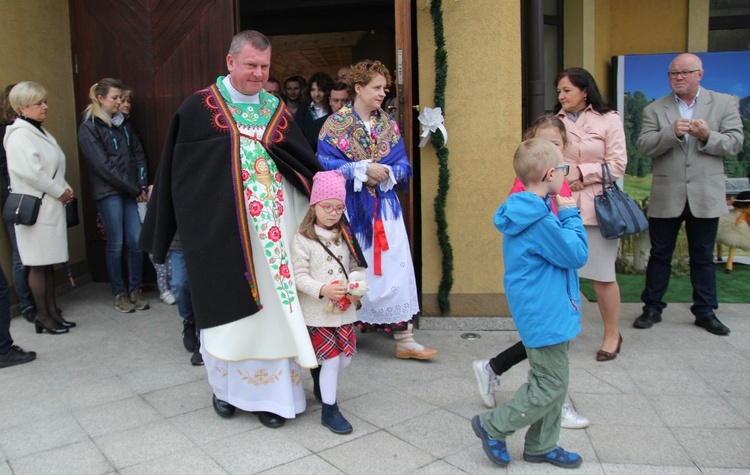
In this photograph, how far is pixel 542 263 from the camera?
115 inches

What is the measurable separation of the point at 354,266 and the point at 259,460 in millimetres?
1075

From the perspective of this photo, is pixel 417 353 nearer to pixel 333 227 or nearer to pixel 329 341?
pixel 329 341

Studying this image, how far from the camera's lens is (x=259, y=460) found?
10.3ft

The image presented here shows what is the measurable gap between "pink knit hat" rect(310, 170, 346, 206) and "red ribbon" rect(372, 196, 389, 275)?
1.12 metres

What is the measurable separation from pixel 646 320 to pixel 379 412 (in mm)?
2612

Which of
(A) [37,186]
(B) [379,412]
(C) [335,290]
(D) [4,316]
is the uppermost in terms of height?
(A) [37,186]

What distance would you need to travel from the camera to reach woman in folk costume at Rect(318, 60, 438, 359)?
4.48 meters

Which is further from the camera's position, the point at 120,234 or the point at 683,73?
the point at 120,234

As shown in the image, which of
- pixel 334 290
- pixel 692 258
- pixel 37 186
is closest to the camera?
pixel 334 290

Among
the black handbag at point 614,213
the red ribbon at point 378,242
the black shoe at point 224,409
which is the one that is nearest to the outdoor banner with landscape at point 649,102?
the black handbag at point 614,213

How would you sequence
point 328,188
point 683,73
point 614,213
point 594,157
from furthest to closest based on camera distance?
point 683,73 → point 594,157 → point 614,213 → point 328,188

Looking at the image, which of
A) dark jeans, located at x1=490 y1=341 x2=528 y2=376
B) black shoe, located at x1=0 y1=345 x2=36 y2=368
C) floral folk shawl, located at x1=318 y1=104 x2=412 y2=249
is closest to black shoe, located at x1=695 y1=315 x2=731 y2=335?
dark jeans, located at x1=490 y1=341 x2=528 y2=376

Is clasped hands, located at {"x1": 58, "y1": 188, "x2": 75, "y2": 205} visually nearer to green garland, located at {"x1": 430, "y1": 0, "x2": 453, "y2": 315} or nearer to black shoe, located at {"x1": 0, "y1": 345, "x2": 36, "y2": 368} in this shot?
black shoe, located at {"x1": 0, "y1": 345, "x2": 36, "y2": 368}

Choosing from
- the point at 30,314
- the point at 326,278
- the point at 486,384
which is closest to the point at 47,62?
the point at 30,314
